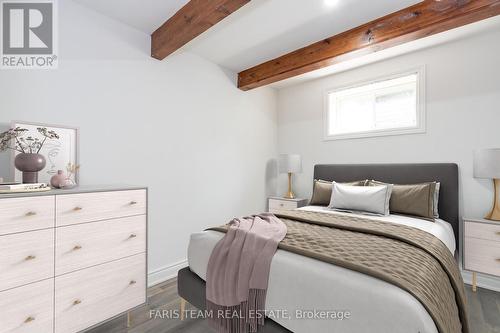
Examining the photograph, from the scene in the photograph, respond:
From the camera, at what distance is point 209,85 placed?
3.19 metres

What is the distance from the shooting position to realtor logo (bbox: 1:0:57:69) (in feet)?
5.88

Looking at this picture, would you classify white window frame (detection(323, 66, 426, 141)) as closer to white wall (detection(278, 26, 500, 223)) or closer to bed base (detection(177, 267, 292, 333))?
white wall (detection(278, 26, 500, 223))

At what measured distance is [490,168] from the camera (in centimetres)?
225

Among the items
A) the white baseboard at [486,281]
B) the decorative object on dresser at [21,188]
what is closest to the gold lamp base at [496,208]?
the white baseboard at [486,281]

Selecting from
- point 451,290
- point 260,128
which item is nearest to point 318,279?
point 451,290

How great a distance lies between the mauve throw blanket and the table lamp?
7.03 ft

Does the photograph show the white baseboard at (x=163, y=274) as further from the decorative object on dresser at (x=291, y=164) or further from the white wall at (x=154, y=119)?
the decorative object on dresser at (x=291, y=164)

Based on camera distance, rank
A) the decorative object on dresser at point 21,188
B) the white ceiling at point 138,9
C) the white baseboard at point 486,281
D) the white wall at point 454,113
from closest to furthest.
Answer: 1. the decorative object on dresser at point 21,188
2. the white ceiling at point 138,9
3. the white baseboard at point 486,281
4. the white wall at point 454,113

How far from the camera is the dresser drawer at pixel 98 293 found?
151cm

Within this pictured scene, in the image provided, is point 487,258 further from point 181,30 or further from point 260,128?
point 181,30

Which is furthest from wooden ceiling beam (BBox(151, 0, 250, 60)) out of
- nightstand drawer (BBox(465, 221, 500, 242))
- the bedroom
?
nightstand drawer (BBox(465, 221, 500, 242))

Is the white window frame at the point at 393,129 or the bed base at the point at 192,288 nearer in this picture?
the bed base at the point at 192,288

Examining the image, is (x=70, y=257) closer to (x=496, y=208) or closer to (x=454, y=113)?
(x=496, y=208)

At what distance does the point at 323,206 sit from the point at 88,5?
3245 millimetres
